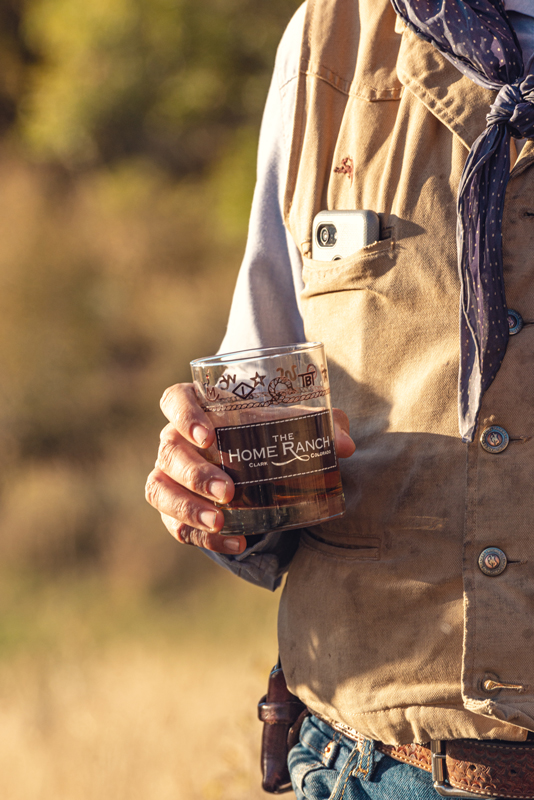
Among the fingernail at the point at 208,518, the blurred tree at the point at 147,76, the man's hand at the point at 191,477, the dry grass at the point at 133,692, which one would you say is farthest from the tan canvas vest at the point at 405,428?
the blurred tree at the point at 147,76

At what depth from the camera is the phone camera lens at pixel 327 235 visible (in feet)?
3.64

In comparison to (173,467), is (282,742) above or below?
below

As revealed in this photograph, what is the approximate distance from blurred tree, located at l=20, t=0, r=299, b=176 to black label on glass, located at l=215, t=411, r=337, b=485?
6570 mm

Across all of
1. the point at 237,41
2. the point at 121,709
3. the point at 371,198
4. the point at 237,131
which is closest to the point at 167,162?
the point at 237,131

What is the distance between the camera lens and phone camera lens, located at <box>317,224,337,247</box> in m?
1.11

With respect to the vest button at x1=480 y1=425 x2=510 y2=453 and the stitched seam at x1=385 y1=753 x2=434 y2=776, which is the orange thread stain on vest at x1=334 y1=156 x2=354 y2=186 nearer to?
the vest button at x1=480 y1=425 x2=510 y2=453

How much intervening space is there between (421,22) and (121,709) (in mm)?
3544

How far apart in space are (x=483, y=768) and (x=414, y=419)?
459mm

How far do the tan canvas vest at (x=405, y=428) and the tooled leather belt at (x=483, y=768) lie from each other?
2 cm

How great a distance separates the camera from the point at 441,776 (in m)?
0.96

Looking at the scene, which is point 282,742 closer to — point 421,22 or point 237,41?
point 421,22

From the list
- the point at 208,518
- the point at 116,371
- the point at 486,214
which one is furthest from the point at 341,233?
the point at 116,371

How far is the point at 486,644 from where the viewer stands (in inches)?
36.9

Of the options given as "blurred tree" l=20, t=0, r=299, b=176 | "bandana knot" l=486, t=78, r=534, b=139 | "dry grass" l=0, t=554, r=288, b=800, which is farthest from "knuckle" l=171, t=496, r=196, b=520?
"blurred tree" l=20, t=0, r=299, b=176
